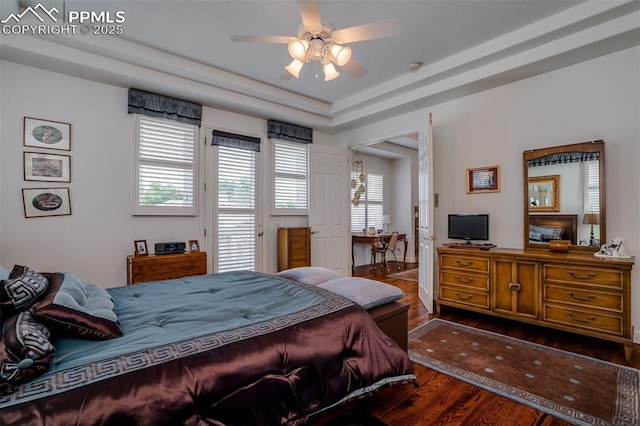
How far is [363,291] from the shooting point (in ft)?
6.93

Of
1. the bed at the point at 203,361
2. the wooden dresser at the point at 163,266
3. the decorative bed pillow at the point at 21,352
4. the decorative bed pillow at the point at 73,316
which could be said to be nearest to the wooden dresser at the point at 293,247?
the wooden dresser at the point at 163,266

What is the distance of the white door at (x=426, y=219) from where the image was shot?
3768mm

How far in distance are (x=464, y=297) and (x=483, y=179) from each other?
57.3 inches

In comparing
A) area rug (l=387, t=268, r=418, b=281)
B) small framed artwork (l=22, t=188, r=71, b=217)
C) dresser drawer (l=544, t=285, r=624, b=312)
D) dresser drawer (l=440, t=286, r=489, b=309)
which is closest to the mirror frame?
dresser drawer (l=544, t=285, r=624, b=312)

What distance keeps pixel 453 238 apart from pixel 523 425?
2447 mm

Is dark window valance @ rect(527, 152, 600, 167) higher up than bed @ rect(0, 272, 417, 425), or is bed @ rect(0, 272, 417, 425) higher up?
dark window valance @ rect(527, 152, 600, 167)

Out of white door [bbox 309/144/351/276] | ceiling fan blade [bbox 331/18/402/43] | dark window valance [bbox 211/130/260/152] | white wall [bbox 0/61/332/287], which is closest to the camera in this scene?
ceiling fan blade [bbox 331/18/402/43]

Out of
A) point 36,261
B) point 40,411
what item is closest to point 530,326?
point 40,411

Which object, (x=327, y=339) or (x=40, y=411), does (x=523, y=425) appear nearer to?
(x=327, y=339)

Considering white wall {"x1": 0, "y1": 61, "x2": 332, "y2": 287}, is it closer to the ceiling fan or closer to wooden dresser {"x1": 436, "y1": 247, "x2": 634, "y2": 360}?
the ceiling fan

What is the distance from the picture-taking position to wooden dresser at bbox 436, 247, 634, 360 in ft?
8.36

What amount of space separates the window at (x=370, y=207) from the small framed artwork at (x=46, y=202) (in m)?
5.41

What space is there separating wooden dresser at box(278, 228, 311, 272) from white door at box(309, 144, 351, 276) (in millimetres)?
245

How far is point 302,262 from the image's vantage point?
187 inches
